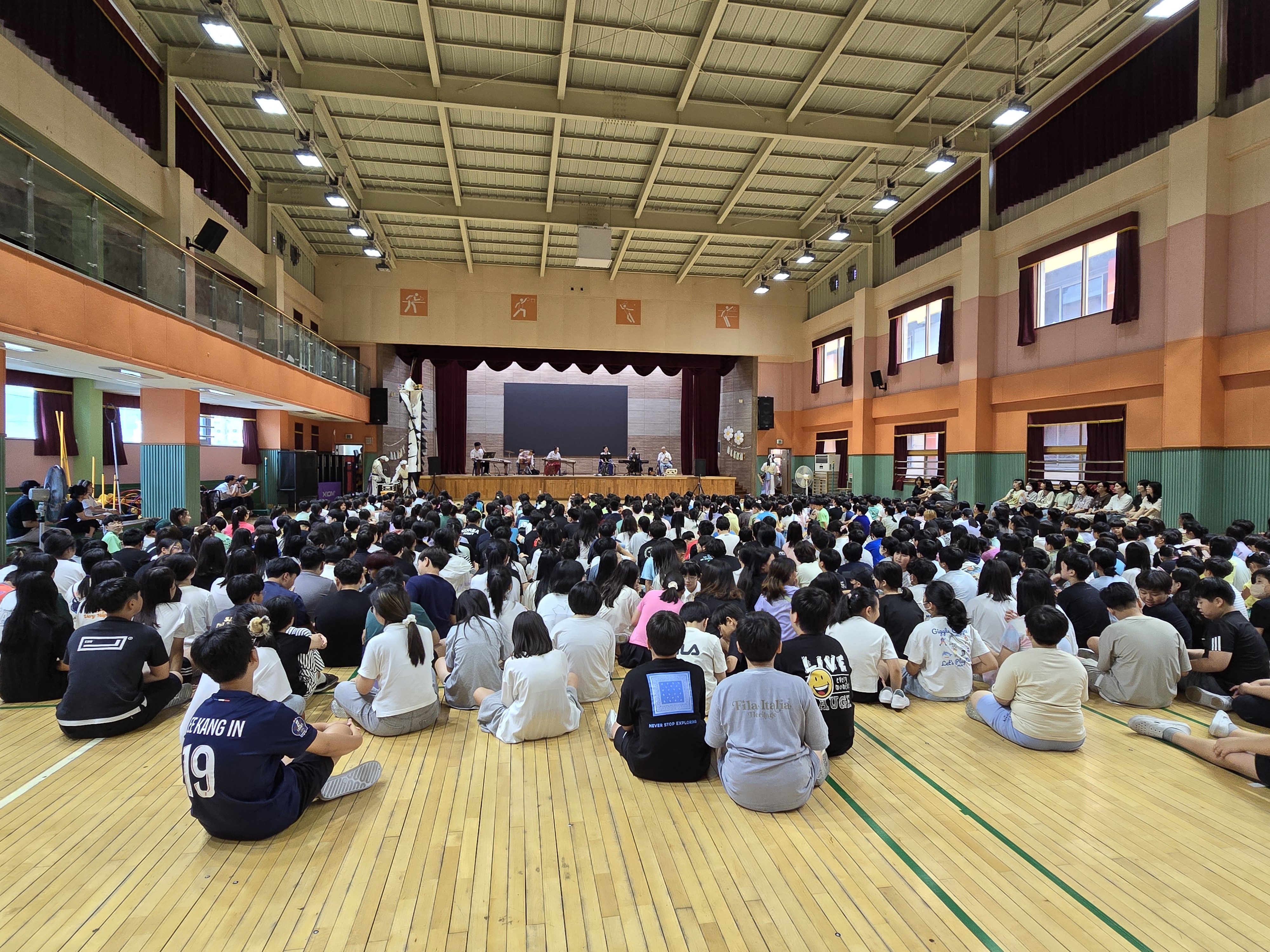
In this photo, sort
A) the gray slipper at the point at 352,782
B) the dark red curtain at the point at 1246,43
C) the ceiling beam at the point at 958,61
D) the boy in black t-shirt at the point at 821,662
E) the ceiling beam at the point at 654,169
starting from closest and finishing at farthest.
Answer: the gray slipper at the point at 352,782 < the boy in black t-shirt at the point at 821,662 < the dark red curtain at the point at 1246,43 < the ceiling beam at the point at 958,61 < the ceiling beam at the point at 654,169

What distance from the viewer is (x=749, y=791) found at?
10.4 ft

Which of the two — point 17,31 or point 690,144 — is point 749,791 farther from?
point 690,144

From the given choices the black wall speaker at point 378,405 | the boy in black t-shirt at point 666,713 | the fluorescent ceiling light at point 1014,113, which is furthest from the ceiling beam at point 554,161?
the boy in black t-shirt at point 666,713

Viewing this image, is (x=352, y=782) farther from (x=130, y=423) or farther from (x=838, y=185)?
(x=838, y=185)

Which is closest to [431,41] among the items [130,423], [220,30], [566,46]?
[566,46]

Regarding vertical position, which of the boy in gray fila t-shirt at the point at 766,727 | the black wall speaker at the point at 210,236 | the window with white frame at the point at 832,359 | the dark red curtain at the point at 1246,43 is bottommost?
the boy in gray fila t-shirt at the point at 766,727

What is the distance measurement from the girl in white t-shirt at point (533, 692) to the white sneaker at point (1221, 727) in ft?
12.3

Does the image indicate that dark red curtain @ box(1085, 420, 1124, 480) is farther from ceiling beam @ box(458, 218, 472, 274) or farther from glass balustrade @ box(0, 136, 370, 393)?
glass balustrade @ box(0, 136, 370, 393)

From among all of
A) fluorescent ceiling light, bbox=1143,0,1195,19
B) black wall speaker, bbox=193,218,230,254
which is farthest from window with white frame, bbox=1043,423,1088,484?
black wall speaker, bbox=193,218,230,254

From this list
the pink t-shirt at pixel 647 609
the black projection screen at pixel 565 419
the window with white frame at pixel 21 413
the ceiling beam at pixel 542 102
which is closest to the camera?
the pink t-shirt at pixel 647 609

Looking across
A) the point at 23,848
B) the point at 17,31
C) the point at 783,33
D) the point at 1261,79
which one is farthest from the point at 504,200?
the point at 23,848

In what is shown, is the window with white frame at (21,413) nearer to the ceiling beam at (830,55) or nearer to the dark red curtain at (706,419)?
the ceiling beam at (830,55)

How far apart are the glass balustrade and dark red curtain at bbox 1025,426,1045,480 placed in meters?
15.8

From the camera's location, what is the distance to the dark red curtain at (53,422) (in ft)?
37.3
